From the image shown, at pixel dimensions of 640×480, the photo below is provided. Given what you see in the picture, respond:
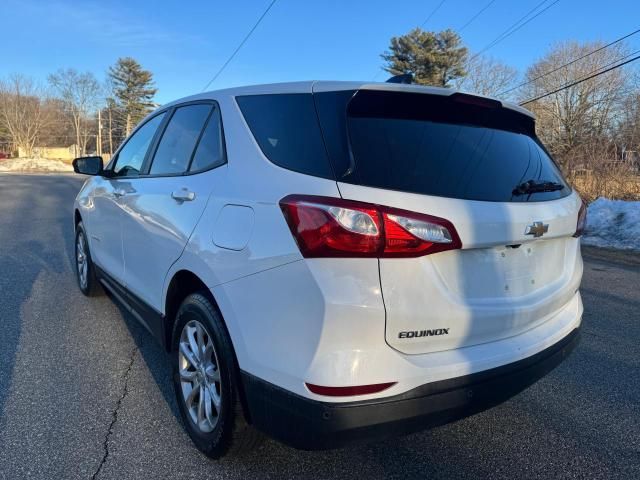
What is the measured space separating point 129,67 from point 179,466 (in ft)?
269

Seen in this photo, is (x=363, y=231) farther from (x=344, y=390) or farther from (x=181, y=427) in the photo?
(x=181, y=427)

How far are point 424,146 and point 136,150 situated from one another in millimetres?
2667

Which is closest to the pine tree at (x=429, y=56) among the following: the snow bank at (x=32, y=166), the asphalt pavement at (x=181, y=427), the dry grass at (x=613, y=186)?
the dry grass at (x=613, y=186)

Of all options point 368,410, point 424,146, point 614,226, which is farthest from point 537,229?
point 614,226

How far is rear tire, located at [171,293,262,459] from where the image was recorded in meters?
2.21

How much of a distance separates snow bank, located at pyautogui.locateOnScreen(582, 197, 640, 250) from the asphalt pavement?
523 cm

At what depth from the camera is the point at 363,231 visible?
1.79 meters

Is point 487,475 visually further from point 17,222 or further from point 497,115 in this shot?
point 17,222

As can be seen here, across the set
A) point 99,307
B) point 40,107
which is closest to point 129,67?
point 40,107

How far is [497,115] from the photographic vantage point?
101 inches

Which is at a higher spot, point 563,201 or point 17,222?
point 563,201

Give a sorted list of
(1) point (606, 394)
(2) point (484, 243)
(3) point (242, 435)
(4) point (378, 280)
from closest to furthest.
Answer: (4) point (378, 280) < (2) point (484, 243) < (3) point (242, 435) < (1) point (606, 394)

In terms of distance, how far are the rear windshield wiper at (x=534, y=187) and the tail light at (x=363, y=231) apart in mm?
614

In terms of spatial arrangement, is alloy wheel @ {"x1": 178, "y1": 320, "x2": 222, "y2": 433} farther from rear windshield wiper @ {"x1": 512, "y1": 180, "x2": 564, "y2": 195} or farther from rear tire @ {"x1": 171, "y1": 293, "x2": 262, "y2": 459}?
rear windshield wiper @ {"x1": 512, "y1": 180, "x2": 564, "y2": 195}
